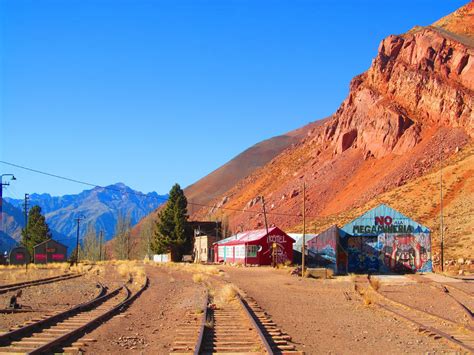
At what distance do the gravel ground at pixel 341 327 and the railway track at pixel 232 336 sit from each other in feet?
1.62

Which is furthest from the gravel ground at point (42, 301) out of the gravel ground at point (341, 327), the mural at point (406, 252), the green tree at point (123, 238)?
the green tree at point (123, 238)

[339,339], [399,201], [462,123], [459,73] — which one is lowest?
[339,339]

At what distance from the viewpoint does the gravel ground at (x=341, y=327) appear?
470 inches

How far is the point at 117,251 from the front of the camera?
114 meters

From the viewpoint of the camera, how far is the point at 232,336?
12.4 meters

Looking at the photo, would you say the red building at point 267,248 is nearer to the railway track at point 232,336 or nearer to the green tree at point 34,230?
the green tree at point 34,230

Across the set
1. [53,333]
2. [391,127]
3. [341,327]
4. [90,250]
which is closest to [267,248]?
[341,327]

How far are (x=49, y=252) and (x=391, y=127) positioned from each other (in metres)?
64.4

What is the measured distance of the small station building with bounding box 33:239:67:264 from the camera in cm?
7606

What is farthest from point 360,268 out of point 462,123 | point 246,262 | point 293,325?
point 462,123

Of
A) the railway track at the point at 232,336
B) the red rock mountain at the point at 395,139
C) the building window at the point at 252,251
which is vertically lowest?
the railway track at the point at 232,336

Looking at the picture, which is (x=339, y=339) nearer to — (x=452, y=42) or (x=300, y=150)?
(x=452, y=42)

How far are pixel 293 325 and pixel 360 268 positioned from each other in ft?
108

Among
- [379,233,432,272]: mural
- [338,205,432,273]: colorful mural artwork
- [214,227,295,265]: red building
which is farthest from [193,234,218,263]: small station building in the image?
[379,233,432,272]: mural
